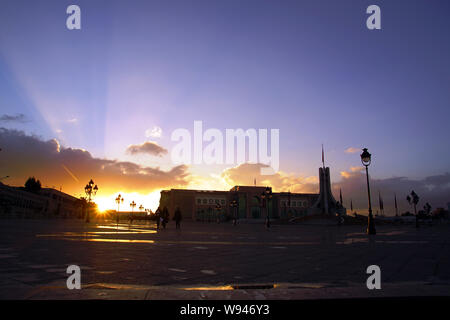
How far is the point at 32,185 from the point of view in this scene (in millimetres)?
111812

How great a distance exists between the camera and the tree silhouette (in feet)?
365

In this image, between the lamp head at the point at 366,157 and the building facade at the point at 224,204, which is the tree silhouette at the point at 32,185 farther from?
the lamp head at the point at 366,157

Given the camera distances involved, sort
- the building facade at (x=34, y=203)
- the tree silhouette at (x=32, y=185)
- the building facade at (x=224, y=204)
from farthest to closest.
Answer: the building facade at (x=224, y=204) < the tree silhouette at (x=32, y=185) < the building facade at (x=34, y=203)

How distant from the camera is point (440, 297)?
9.50 ft

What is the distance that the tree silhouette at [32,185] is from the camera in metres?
111

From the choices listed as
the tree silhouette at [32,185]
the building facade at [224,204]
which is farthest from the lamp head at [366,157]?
the tree silhouette at [32,185]

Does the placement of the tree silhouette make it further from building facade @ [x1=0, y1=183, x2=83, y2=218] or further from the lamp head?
the lamp head

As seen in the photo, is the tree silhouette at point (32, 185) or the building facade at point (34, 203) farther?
→ the tree silhouette at point (32, 185)

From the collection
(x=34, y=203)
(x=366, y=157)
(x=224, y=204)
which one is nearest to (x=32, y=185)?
(x=34, y=203)

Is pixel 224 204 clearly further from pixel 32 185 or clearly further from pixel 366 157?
pixel 366 157

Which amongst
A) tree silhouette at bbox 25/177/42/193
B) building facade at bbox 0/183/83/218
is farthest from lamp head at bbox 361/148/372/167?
tree silhouette at bbox 25/177/42/193
